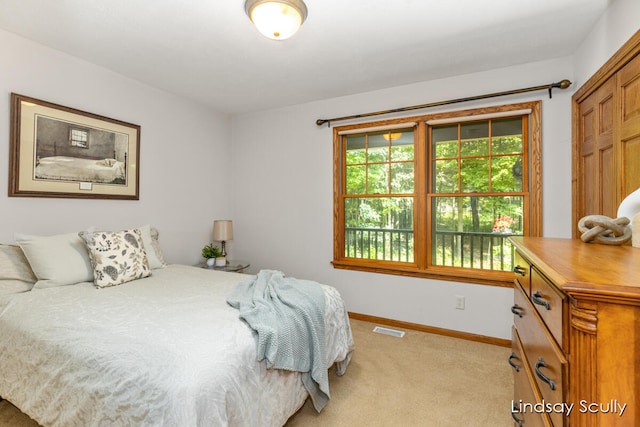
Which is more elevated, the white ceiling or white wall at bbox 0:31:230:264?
the white ceiling

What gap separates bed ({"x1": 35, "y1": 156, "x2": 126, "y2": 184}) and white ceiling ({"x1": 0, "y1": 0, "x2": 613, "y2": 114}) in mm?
894

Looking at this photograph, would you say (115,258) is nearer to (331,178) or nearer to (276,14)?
(276,14)

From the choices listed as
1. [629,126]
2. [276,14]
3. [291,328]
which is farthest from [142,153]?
[629,126]

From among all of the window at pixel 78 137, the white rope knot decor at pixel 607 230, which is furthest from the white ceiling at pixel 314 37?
the white rope knot decor at pixel 607 230

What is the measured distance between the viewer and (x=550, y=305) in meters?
0.84

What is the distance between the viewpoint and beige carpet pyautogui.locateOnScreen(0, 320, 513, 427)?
176cm

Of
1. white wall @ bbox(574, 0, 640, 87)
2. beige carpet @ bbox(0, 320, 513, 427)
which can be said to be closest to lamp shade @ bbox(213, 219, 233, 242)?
beige carpet @ bbox(0, 320, 513, 427)

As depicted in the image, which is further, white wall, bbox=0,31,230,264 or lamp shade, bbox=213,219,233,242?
lamp shade, bbox=213,219,233,242

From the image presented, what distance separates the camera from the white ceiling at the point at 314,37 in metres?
1.91

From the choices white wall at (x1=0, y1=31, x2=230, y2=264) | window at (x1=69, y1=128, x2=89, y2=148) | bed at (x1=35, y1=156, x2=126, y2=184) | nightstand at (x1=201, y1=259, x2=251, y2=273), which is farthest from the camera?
nightstand at (x1=201, y1=259, x2=251, y2=273)

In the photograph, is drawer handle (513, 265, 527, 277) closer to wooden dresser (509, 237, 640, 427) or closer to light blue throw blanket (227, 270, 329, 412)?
wooden dresser (509, 237, 640, 427)

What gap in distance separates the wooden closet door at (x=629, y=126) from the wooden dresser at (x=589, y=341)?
1201mm

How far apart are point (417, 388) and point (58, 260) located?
8.85 ft

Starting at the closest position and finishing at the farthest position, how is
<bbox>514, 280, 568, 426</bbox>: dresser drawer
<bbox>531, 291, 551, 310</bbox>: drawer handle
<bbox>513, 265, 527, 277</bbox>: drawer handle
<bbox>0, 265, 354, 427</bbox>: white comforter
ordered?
<bbox>514, 280, 568, 426</bbox>: dresser drawer
<bbox>531, 291, 551, 310</bbox>: drawer handle
<bbox>0, 265, 354, 427</bbox>: white comforter
<bbox>513, 265, 527, 277</bbox>: drawer handle
